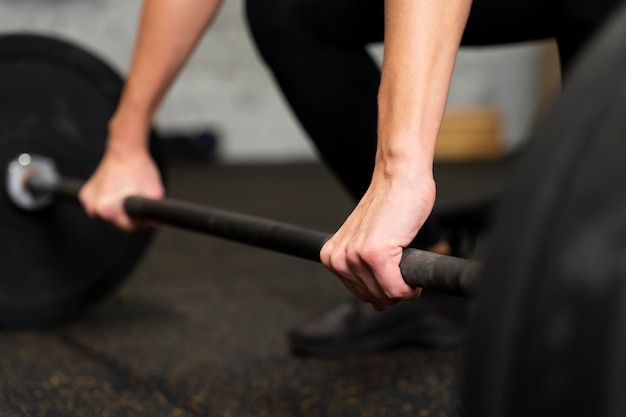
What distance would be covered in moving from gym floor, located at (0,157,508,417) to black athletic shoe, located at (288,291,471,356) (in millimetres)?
19

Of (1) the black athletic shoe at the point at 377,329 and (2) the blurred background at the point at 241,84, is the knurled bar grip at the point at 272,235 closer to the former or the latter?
(1) the black athletic shoe at the point at 377,329

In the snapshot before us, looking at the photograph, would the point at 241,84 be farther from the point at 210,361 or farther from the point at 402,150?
the point at 402,150

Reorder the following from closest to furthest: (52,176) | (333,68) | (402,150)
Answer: (402,150) → (333,68) → (52,176)

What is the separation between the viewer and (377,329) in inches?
50.6

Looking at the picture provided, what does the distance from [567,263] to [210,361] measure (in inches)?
35.9

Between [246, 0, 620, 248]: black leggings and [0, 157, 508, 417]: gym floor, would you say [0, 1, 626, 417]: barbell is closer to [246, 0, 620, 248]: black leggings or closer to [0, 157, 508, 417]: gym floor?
[0, 157, 508, 417]: gym floor

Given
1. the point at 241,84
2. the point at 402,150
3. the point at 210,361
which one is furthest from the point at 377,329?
the point at 241,84

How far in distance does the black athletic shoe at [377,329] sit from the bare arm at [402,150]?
504 millimetres

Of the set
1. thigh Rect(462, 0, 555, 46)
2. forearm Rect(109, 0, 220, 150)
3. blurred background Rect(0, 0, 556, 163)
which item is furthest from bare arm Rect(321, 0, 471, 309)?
blurred background Rect(0, 0, 556, 163)

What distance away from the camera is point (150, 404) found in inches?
41.5

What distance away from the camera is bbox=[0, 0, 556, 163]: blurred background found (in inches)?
174

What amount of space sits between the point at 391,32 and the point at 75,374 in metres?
0.66

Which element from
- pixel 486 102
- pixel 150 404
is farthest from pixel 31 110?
pixel 486 102

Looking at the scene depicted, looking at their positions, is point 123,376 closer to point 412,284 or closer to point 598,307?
point 412,284
